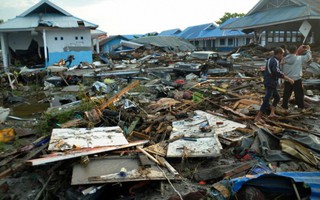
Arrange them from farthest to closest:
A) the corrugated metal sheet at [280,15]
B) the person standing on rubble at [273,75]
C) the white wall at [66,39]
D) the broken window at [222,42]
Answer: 1. the broken window at [222,42]
2. the white wall at [66,39]
3. the corrugated metal sheet at [280,15]
4. the person standing on rubble at [273,75]

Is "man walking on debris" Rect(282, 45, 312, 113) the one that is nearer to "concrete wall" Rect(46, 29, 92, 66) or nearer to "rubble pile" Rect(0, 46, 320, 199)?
"rubble pile" Rect(0, 46, 320, 199)

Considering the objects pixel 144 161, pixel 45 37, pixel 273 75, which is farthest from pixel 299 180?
pixel 45 37

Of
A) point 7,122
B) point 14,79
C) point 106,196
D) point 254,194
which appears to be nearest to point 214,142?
point 254,194

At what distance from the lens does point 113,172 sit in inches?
161

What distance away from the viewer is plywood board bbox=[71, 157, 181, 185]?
3830mm

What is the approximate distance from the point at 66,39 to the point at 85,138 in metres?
17.0

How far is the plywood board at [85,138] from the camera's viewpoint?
4.88 m

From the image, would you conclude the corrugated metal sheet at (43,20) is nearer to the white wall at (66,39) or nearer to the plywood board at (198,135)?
the white wall at (66,39)

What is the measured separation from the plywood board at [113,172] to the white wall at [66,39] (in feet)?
58.2

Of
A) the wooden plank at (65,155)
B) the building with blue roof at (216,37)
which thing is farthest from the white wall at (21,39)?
the building with blue roof at (216,37)

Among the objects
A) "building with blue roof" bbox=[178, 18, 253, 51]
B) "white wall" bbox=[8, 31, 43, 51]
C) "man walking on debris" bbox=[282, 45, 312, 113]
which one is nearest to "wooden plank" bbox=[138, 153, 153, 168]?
"man walking on debris" bbox=[282, 45, 312, 113]

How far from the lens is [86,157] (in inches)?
A: 173

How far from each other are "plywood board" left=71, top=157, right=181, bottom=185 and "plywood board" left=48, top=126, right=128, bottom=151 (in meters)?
0.62

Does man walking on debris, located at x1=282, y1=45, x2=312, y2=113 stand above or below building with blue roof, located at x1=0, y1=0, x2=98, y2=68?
below
